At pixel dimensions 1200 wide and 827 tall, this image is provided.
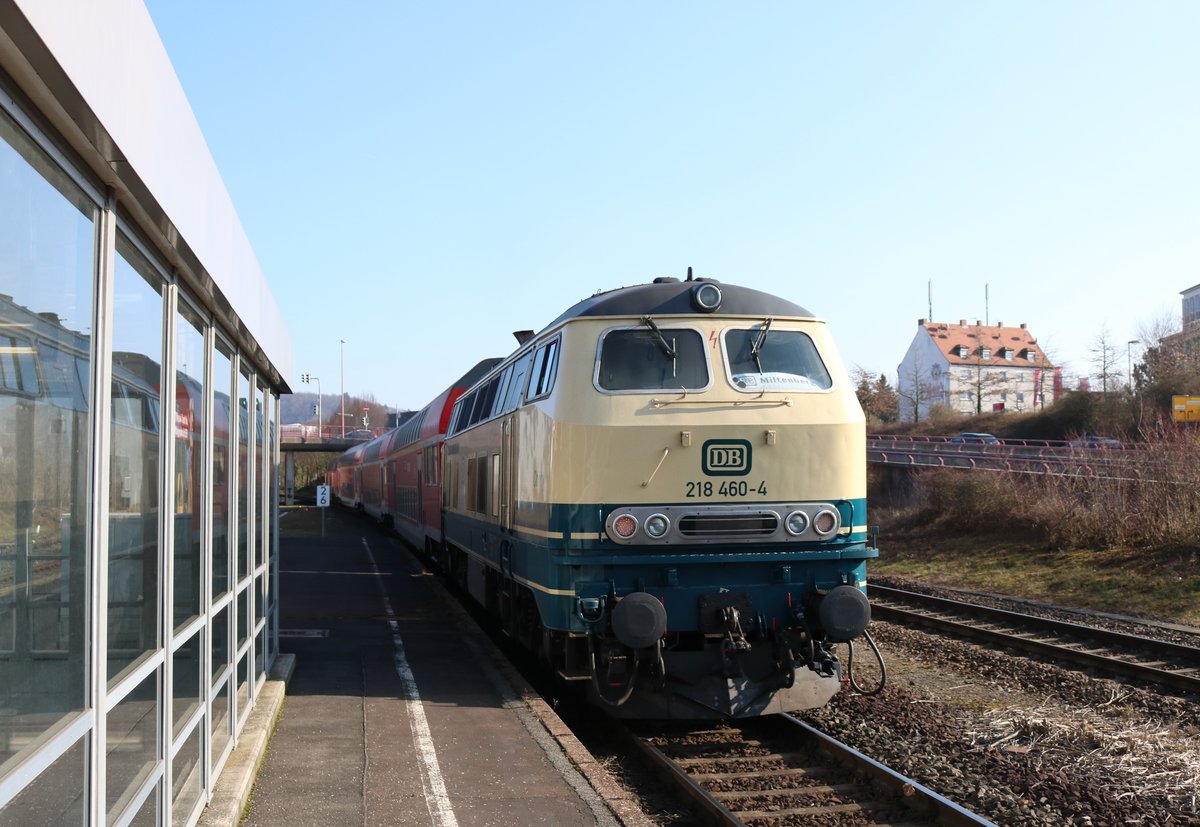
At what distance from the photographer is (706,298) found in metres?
8.80

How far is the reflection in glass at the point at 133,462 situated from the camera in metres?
3.65

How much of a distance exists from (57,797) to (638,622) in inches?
195

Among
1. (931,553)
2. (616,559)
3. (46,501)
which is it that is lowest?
(931,553)

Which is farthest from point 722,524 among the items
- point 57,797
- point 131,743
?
point 57,797

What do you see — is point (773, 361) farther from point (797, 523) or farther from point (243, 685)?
point (243, 685)

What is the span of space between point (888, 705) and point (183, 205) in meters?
7.15

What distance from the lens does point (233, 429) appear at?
6.70 m

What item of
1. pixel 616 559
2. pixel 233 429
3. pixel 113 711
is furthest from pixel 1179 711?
pixel 113 711

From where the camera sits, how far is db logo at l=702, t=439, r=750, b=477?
27.0 ft

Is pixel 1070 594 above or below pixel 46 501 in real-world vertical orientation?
below

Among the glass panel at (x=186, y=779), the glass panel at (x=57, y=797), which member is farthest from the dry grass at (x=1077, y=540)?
the glass panel at (x=57, y=797)

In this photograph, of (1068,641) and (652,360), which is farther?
(1068,641)

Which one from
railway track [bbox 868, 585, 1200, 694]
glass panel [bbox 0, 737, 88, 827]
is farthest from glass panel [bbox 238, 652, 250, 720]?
railway track [bbox 868, 585, 1200, 694]

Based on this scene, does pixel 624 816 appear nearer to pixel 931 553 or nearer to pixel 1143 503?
pixel 1143 503
